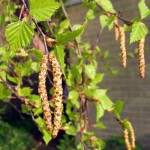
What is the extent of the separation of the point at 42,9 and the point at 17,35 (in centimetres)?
13

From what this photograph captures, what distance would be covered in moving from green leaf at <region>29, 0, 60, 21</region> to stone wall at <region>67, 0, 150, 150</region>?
453 centimetres

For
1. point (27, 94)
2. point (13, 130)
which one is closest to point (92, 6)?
point (27, 94)

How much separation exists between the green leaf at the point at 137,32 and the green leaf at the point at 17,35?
54 centimetres

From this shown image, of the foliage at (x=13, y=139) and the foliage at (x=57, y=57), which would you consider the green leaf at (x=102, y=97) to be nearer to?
the foliage at (x=57, y=57)

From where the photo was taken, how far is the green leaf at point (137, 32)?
1772 millimetres

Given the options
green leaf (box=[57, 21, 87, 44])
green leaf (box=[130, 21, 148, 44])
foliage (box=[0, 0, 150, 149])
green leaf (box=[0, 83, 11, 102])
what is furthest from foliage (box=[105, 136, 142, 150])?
green leaf (box=[57, 21, 87, 44])

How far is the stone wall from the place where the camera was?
244 inches

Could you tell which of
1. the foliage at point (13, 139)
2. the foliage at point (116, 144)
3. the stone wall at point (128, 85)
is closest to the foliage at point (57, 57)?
the foliage at point (116, 144)

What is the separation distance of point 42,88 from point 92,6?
1.49 m

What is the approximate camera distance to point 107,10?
7.40 ft

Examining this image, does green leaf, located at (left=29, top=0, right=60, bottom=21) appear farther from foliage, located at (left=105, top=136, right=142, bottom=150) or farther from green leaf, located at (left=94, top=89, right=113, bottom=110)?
foliage, located at (left=105, top=136, right=142, bottom=150)

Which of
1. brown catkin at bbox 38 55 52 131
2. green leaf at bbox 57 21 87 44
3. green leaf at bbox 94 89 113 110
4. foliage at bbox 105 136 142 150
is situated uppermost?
green leaf at bbox 57 21 87 44

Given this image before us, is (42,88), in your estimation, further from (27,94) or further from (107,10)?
(27,94)

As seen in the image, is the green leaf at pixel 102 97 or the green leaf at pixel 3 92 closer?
the green leaf at pixel 3 92
